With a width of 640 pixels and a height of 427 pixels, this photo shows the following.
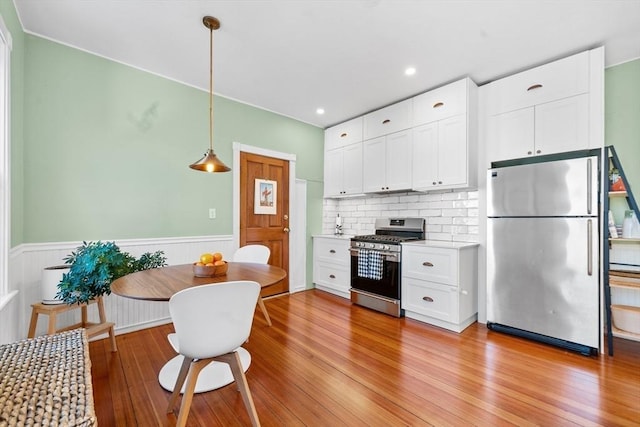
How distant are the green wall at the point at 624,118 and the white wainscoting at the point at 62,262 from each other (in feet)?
14.2

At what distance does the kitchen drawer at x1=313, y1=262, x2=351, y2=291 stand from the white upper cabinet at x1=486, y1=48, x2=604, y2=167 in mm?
2306

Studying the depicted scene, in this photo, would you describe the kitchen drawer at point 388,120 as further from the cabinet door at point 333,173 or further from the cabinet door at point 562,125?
the cabinet door at point 562,125

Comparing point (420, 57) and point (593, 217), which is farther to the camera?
point (420, 57)

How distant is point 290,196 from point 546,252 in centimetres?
309

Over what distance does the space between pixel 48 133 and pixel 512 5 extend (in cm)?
384

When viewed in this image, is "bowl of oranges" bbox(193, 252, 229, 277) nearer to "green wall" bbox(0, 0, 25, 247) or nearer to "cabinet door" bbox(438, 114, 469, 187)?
"green wall" bbox(0, 0, 25, 247)

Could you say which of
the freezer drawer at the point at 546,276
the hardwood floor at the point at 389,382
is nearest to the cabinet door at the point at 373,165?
the freezer drawer at the point at 546,276

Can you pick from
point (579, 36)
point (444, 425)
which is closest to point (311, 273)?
point (444, 425)

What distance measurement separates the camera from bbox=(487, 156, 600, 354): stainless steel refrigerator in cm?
232

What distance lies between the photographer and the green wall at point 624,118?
255cm

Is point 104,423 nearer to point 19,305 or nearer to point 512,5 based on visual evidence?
point 19,305

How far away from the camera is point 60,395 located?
786 millimetres

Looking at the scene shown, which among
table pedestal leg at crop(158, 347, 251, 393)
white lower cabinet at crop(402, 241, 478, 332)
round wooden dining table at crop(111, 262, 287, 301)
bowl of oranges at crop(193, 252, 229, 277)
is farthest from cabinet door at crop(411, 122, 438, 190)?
table pedestal leg at crop(158, 347, 251, 393)

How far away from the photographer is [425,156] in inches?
129
